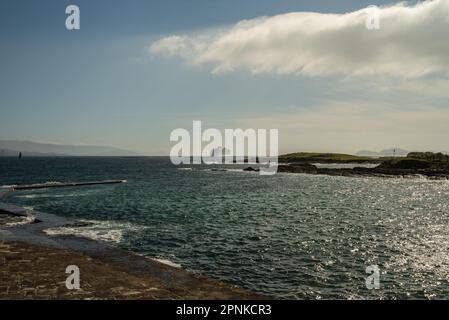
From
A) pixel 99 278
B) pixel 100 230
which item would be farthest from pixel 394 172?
pixel 99 278

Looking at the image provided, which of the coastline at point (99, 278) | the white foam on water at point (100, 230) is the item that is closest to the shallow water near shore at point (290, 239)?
the white foam on water at point (100, 230)

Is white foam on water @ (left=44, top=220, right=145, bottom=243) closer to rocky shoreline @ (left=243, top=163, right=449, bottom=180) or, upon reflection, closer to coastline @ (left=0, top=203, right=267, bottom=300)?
coastline @ (left=0, top=203, right=267, bottom=300)

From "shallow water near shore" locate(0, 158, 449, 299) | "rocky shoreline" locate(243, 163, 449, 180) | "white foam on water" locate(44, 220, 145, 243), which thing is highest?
"rocky shoreline" locate(243, 163, 449, 180)

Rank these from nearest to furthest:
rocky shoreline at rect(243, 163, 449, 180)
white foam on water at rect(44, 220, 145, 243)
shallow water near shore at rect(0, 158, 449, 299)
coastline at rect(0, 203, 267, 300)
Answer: coastline at rect(0, 203, 267, 300) < shallow water near shore at rect(0, 158, 449, 299) < white foam on water at rect(44, 220, 145, 243) < rocky shoreline at rect(243, 163, 449, 180)

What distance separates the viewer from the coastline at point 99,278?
38.0 ft

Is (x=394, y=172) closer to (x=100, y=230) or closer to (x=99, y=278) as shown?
Result: (x=100, y=230)

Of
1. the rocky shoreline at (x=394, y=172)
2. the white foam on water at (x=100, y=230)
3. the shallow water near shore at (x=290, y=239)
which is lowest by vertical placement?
the shallow water near shore at (x=290, y=239)

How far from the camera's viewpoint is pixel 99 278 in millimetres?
13180

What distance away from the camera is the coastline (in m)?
11.6

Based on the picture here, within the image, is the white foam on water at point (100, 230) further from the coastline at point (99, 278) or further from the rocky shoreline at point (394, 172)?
the rocky shoreline at point (394, 172)

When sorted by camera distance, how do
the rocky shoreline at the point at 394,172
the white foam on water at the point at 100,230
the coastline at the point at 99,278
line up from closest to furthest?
the coastline at the point at 99,278, the white foam on water at the point at 100,230, the rocky shoreline at the point at 394,172

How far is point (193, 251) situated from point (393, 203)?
36233 millimetres

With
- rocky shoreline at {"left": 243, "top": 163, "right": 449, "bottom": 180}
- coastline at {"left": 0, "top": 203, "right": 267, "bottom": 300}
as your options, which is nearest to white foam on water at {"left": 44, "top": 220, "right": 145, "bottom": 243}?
coastline at {"left": 0, "top": 203, "right": 267, "bottom": 300}

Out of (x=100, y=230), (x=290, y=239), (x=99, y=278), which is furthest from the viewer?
(x=100, y=230)
